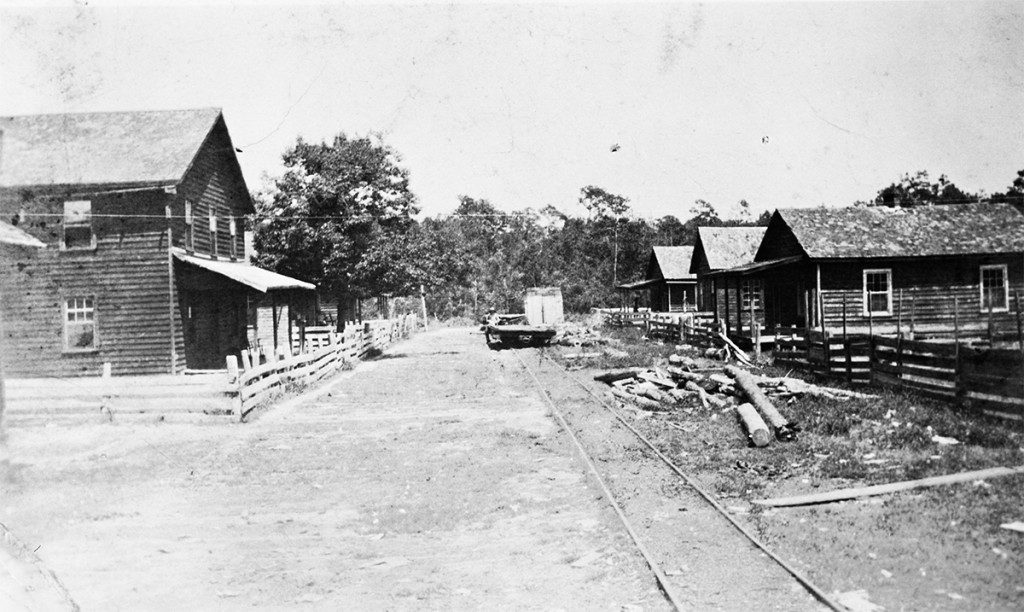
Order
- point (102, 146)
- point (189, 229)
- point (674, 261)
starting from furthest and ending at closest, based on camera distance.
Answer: point (674, 261)
point (189, 229)
point (102, 146)

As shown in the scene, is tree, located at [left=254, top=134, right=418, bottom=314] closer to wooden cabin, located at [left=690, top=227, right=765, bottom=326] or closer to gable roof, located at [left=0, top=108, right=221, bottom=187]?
gable roof, located at [left=0, top=108, right=221, bottom=187]

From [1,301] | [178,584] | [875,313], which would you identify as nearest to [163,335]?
[1,301]

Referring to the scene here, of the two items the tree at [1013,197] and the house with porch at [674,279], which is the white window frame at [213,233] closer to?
the tree at [1013,197]

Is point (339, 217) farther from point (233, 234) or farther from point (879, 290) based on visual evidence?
point (879, 290)

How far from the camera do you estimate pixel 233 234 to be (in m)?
27.4

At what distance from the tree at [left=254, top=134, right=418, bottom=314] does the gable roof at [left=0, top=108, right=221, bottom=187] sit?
746cm

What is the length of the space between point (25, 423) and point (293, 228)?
17956 mm

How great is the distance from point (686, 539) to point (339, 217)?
1031 inches

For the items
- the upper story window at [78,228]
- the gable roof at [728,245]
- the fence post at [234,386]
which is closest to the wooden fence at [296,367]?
the fence post at [234,386]

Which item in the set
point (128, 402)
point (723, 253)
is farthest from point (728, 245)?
point (128, 402)

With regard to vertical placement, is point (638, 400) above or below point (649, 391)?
below

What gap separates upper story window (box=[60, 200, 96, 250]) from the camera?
21109 millimetres

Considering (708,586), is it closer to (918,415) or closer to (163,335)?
(918,415)

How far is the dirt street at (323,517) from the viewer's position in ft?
18.9
